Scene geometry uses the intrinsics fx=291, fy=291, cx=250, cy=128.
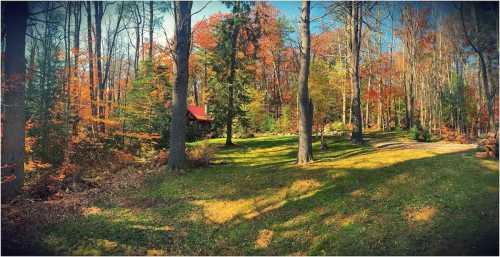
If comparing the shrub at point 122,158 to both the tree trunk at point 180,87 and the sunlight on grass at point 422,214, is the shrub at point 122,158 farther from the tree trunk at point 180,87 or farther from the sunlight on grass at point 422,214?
the sunlight on grass at point 422,214

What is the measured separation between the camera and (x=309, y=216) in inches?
214

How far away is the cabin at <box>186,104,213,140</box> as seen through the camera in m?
20.4

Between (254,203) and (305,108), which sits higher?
(305,108)

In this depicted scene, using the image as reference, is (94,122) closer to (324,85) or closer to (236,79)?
(236,79)

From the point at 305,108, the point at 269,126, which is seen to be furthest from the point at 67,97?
the point at 269,126

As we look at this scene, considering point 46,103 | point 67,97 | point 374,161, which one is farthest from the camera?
point 67,97

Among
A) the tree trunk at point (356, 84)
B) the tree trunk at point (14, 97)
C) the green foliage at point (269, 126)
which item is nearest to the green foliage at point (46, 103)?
the tree trunk at point (14, 97)

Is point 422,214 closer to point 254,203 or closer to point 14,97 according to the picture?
point 254,203

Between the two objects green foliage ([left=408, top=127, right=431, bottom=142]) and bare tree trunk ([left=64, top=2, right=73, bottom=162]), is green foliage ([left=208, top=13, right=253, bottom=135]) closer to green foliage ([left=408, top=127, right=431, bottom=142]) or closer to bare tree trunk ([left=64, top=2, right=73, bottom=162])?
bare tree trunk ([left=64, top=2, right=73, bottom=162])

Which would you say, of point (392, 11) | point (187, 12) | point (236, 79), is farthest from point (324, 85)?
point (187, 12)

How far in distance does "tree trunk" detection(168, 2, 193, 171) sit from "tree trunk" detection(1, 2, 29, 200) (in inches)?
151

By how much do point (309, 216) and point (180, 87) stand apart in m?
6.04

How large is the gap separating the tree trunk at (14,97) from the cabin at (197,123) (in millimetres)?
13162

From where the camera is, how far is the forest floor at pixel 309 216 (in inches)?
179
